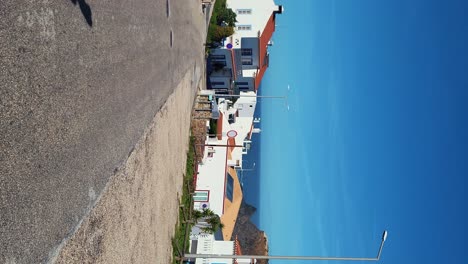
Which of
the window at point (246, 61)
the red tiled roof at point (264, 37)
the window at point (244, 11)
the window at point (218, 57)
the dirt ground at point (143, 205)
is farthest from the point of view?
the window at point (246, 61)

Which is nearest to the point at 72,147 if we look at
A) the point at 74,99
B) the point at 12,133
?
the point at 74,99

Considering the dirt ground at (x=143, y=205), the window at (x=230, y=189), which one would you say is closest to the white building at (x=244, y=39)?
the window at (x=230, y=189)

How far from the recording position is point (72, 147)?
922 cm

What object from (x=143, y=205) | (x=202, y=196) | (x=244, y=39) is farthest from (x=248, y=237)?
(x=143, y=205)

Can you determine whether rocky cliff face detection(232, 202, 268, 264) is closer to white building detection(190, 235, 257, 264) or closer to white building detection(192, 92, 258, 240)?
white building detection(192, 92, 258, 240)

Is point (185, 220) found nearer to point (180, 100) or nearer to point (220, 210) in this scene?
point (180, 100)

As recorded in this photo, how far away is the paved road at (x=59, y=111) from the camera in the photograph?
A: 23.1 ft

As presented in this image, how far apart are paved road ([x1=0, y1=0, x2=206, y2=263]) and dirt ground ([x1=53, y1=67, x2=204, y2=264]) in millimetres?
481

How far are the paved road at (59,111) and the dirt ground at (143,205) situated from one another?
1.58 ft

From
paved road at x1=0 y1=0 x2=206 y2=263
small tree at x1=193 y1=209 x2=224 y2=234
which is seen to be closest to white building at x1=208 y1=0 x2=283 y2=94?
small tree at x1=193 y1=209 x2=224 y2=234

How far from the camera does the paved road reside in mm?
7043

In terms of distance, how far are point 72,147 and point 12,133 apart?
2202mm

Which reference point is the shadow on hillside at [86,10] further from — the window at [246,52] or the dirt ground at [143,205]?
the window at [246,52]

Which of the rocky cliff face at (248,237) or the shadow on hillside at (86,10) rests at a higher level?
the shadow on hillside at (86,10)
